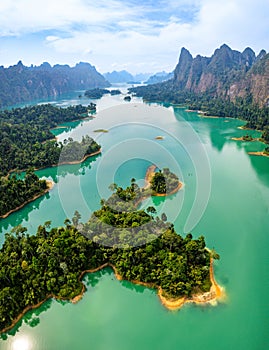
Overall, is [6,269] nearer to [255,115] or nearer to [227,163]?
[227,163]

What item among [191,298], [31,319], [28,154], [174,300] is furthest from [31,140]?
[191,298]

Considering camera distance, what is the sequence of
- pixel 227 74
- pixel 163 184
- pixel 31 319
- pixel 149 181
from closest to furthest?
1. pixel 31 319
2. pixel 163 184
3. pixel 149 181
4. pixel 227 74

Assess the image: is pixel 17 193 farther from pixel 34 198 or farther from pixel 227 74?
pixel 227 74

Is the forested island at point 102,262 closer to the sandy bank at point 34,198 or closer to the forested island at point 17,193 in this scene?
the sandy bank at point 34,198

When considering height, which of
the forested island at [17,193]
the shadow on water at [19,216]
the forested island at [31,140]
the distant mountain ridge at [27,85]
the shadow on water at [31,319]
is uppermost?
the distant mountain ridge at [27,85]

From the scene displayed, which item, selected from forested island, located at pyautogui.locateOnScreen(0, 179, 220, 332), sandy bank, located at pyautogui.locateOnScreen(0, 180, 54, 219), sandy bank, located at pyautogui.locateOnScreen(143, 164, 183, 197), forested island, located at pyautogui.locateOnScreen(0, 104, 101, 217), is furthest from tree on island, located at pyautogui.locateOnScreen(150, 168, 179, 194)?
forested island, located at pyautogui.locateOnScreen(0, 104, 101, 217)

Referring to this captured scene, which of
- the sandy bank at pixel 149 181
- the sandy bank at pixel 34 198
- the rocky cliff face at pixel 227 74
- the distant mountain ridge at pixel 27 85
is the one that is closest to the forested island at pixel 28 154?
the sandy bank at pixel 34 198
